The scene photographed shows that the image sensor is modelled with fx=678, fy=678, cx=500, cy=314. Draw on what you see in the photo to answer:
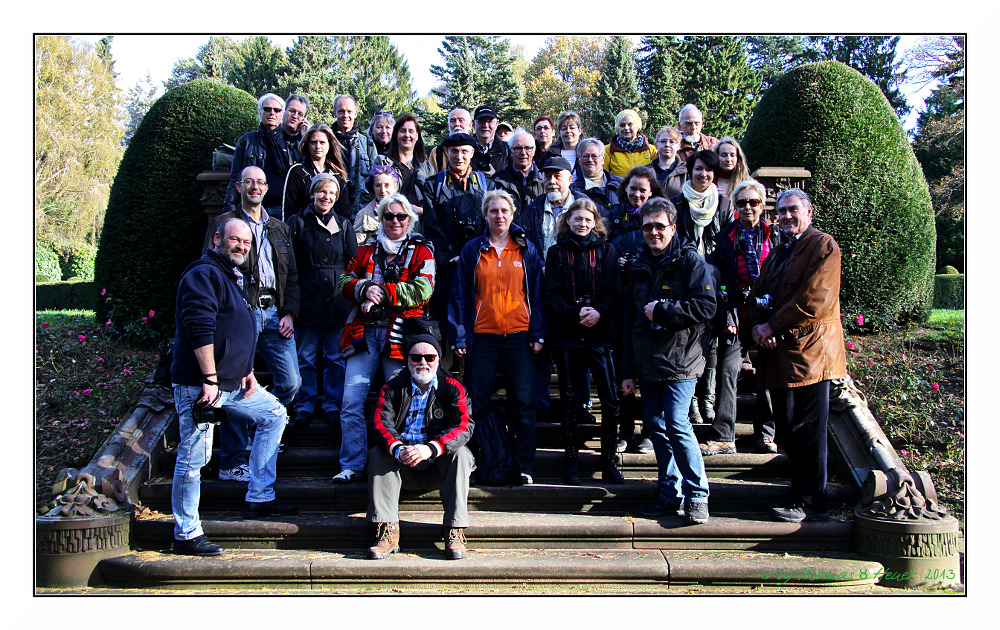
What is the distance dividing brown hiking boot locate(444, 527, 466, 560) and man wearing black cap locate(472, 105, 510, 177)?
363 cm

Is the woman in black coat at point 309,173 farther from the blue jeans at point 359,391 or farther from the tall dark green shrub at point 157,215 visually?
the tall dark green shrub at point 157,215

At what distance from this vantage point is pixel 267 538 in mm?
4332

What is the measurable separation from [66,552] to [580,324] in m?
3.49

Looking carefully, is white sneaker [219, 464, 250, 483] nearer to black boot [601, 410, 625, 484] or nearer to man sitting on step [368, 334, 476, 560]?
man sitting on step [368, 334, 476, 560]

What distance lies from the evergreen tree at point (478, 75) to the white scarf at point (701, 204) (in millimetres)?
27571

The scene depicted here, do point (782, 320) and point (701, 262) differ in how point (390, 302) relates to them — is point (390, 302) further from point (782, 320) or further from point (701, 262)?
point (782, 320)

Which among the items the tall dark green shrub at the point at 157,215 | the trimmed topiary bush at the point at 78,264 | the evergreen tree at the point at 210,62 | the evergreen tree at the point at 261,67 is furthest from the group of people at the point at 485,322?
the evergreen tree at the point at 210,62

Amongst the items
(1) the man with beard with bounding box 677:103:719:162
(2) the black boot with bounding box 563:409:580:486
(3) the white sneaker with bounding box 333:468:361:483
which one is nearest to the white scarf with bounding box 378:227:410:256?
(3) the white sneaker with bounding box 333:468:361:483

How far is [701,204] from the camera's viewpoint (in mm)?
5500

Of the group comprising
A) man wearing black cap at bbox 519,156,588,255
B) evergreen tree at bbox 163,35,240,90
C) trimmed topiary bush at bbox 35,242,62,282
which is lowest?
man wearing black cap at bbox 519,156,588,255

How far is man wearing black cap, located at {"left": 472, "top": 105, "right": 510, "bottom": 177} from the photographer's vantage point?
6.71 m

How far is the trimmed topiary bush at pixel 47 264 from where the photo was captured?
2284 cm

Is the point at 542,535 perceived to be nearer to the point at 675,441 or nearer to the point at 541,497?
the point at 541,497

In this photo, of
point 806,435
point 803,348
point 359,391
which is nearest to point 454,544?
point 359,391
